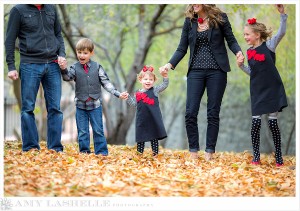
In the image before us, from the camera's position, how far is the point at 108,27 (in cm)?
1348

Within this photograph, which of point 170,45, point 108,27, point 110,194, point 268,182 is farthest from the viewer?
point 170,45

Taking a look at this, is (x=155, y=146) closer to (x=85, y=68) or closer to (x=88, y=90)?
(x=88, y=90)

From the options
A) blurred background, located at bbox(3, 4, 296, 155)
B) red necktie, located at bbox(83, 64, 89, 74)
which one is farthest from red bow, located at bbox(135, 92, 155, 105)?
blurred background, located at bbox(3, 4, 296, 155)

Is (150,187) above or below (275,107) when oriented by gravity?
below

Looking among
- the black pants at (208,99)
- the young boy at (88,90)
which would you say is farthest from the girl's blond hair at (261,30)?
the young boy at (88,90)

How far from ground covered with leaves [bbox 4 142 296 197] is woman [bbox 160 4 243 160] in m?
0.47

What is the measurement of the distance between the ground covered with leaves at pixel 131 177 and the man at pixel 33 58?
0.39 meters

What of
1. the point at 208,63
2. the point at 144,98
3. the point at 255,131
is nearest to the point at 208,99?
the point at 208,63

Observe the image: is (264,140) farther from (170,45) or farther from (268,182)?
(268,182)

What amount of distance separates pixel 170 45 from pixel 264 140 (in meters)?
4.21

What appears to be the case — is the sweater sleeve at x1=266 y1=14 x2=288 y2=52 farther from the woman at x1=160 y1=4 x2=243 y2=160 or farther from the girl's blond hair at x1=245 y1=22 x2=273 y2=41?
the woman at x1=160 y1=4 x2=243 y2=160
